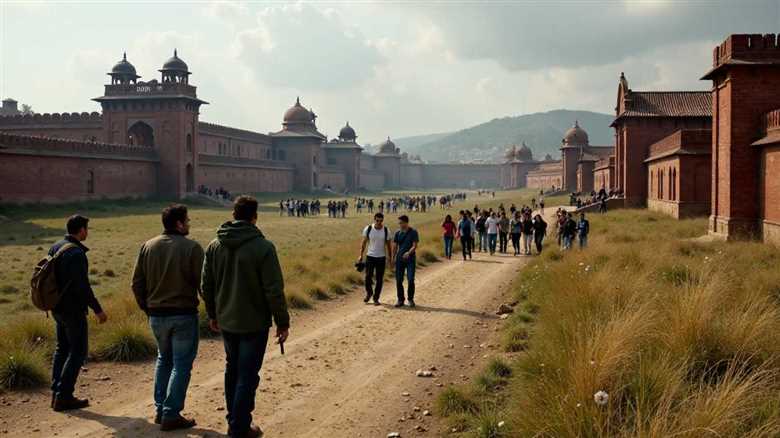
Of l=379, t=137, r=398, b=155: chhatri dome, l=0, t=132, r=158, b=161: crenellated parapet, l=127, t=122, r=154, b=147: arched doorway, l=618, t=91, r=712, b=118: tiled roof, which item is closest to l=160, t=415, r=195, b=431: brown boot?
l=0, t=132, r=158, b=161: crenellated parapet

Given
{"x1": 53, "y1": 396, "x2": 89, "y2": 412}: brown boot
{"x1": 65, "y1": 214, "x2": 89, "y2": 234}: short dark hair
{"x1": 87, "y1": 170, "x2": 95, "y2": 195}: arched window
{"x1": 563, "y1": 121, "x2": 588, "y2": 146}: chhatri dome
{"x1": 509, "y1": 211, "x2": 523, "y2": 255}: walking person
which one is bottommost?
{"x1": 53, "y1": 396, "x2": 89, "y2": 412}: brown boot

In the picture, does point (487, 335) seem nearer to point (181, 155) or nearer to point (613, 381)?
point (613, 381)

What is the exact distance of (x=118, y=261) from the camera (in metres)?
19.4

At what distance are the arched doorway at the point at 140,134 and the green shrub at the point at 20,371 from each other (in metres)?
53.1

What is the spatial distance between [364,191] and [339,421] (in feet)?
307

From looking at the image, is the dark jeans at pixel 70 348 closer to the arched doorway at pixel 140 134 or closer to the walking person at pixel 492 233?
the walking person at pixel 492 233

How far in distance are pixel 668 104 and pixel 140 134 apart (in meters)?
42.1

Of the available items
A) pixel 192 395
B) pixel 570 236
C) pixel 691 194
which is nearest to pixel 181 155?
pixel 691 194

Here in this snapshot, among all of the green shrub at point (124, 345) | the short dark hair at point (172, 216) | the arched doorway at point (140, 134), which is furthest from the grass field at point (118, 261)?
the arched doorway at point (140, 134)

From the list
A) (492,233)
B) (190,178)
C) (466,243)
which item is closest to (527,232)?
(492,233)

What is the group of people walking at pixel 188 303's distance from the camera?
17.6ft

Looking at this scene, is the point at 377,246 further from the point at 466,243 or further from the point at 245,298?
the point at 466,243

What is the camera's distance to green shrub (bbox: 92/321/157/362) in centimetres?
820

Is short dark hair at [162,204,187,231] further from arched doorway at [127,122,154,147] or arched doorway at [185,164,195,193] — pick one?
arched doorway at [127,122,154,147]
